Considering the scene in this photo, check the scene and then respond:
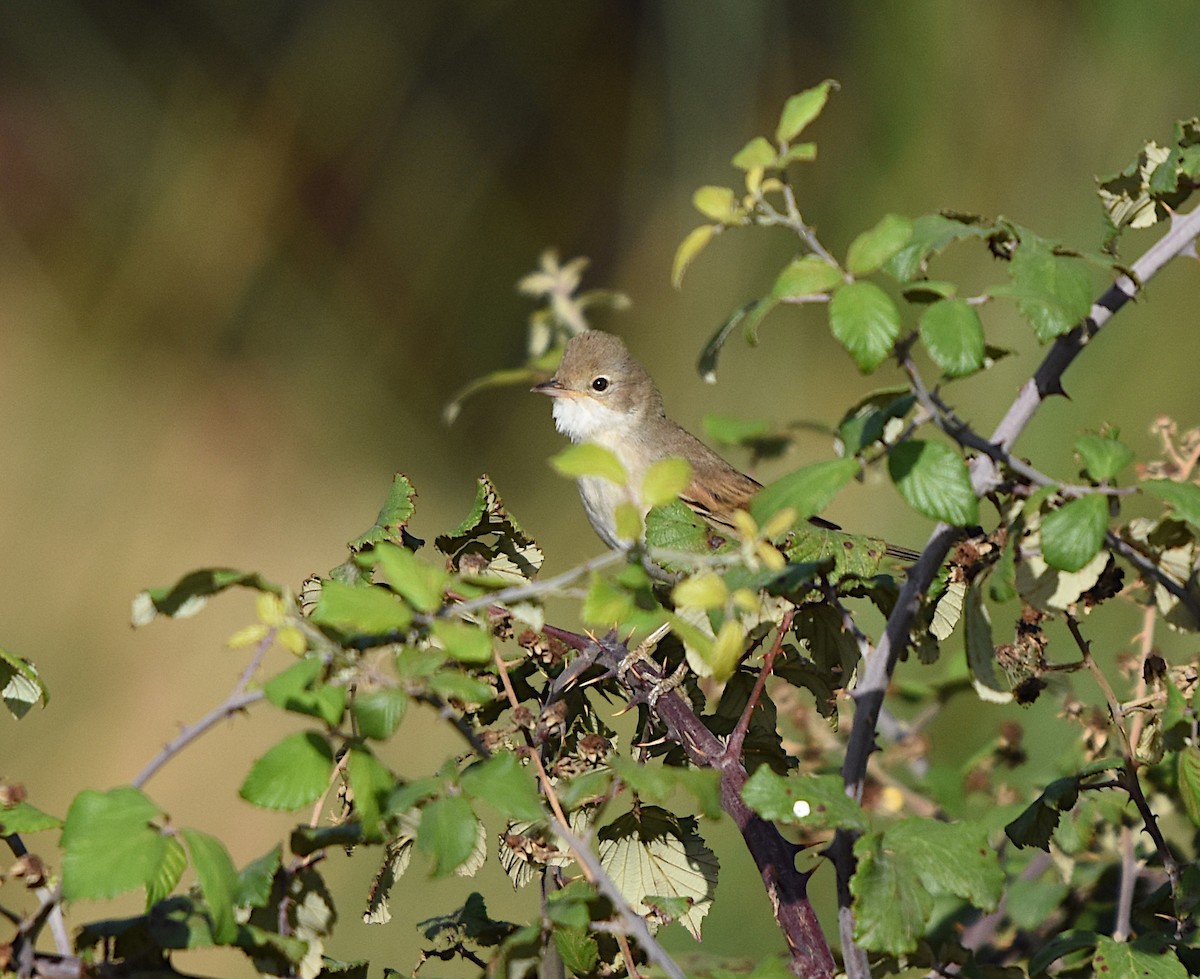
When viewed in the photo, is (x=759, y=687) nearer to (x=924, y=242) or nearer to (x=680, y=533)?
(x=680, y=533)

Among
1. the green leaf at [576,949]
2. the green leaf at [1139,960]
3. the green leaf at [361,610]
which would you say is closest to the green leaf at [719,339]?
the green leaf at [361,610]

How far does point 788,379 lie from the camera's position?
4207 millimetres

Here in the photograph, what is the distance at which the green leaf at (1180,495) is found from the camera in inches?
37.3

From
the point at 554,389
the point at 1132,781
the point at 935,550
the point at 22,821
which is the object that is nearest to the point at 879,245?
the point at 935,550

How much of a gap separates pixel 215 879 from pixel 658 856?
0.55 metres

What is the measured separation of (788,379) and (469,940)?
3172 mm

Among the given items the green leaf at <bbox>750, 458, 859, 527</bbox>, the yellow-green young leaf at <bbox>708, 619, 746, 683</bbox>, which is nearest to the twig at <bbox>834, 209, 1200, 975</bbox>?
the green leaf at <bbox>750, 458, 859, 527</bbox>

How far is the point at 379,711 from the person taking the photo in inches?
33.8

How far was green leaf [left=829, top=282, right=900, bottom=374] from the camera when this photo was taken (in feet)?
3.00

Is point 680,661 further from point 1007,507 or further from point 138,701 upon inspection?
point 138,701

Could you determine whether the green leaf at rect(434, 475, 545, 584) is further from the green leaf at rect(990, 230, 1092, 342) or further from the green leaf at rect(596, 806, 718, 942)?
the green leaf at rect(990, 230, 1092, 342)

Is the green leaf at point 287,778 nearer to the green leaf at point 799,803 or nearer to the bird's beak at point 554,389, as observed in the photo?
the green leaf at point 799,803

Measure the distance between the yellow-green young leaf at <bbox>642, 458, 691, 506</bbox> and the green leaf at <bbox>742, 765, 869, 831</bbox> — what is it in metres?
0.23

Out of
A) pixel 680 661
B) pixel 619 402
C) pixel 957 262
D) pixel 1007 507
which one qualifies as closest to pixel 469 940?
pixel 680 661
